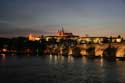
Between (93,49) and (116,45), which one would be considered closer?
(116,45)

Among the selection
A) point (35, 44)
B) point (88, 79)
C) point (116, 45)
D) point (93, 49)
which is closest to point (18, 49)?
point (35, 44)

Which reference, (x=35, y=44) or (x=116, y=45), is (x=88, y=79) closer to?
(x=116, y=45)

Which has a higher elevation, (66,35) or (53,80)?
(66,35)

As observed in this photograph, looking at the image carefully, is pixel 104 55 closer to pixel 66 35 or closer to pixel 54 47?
pixel 54 47

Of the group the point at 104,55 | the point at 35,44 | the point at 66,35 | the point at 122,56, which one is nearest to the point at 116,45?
the point at 122,56

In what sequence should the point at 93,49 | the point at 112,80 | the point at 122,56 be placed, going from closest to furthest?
the point at 112,80
the point at 122,56
the point at 93,49

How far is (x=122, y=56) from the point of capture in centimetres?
8438

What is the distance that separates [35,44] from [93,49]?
42039mm

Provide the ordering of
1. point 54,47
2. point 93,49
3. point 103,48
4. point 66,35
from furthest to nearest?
point 66,35 < point 54,47 < point 93,49 < point 103,48

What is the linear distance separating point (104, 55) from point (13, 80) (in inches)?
2393

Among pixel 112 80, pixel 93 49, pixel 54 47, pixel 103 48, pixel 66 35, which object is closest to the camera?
pixel 112 80

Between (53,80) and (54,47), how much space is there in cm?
9307

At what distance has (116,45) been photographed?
84.8m

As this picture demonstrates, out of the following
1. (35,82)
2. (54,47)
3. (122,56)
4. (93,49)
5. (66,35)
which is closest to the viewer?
(35,82)
